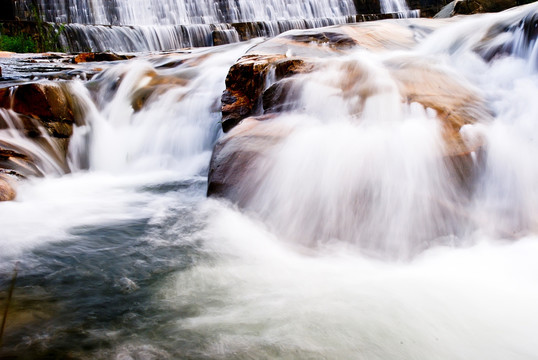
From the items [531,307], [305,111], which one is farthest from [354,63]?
[531,307]

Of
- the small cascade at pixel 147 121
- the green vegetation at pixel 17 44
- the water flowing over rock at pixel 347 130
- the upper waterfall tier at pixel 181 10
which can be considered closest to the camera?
the water flowing over rock at pixel 347 130

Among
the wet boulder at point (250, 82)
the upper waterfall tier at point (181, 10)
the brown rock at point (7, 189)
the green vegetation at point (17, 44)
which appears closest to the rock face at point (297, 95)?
the wet boulder at point (250, 82)

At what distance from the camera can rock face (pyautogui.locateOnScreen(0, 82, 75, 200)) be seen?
5219 mm

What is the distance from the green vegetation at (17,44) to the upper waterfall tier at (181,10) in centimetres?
324

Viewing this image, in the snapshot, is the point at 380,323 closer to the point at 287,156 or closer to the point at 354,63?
the point at 287,156

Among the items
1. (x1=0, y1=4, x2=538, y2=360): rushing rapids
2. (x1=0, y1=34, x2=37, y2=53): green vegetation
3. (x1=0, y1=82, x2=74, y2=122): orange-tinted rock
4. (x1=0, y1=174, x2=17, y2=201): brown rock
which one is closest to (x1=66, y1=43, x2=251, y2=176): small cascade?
(x1=0, y1=4, x2=538, y2=360): rushing rapids

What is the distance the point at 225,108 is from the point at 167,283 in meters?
3.20

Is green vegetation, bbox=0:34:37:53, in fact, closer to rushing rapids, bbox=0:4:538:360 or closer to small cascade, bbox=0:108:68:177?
rushing rapids, bbox=0:4:538:360

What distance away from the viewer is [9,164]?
488 centimetres

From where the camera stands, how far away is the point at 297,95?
15.3 feet

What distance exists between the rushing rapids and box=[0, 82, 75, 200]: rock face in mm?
28

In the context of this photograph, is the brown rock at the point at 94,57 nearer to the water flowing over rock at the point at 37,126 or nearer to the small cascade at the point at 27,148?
the water flowing over rock at the point at 37,126

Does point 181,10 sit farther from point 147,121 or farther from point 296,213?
point 296,213

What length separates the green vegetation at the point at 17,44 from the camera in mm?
11891
